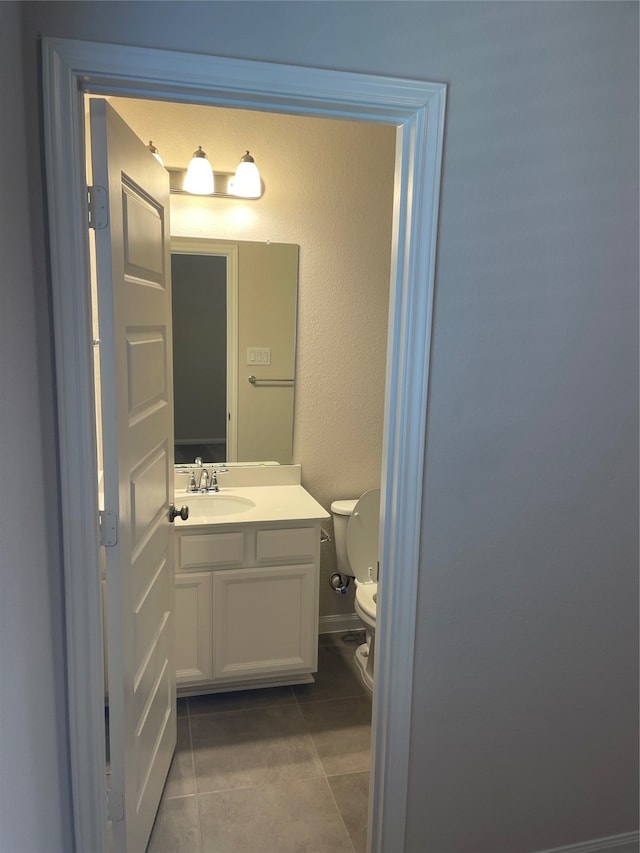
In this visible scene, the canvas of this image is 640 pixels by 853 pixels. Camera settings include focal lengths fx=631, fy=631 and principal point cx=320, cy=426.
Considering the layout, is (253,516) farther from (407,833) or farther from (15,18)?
(15,18)

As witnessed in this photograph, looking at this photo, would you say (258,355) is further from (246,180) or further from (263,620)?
(263,620)

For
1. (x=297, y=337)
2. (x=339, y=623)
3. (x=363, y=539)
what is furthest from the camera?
(x=339, y=623)

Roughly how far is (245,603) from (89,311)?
1.54 meters

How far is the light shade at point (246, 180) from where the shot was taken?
8.32 ft

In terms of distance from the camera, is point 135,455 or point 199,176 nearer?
point 135,455

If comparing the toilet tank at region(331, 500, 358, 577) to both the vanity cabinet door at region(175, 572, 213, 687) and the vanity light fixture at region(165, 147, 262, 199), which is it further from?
Answer: the vanity light fixture at region(165, 147, 262, 199)

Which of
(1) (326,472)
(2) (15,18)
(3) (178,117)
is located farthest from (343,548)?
(2) (15,18)

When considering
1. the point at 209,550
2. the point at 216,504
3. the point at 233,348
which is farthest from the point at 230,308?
the point at 209,550

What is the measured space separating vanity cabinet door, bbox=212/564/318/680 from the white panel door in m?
0.42

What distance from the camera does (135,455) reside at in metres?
1.59

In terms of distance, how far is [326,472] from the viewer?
9.85 ft

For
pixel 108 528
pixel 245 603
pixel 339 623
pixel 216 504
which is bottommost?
pixel 339 623

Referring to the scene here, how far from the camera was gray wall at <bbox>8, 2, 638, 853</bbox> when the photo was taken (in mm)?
1257

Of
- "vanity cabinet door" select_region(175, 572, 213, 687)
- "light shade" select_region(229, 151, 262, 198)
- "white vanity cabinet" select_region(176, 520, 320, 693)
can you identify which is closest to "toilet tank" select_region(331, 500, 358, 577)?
"white vanity cabinet" select_region(176, 520, 320, 693)
